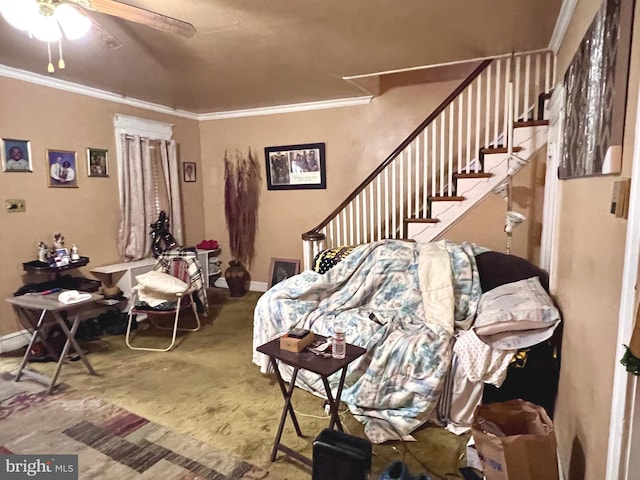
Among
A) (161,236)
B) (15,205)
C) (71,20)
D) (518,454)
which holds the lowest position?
(518,454)

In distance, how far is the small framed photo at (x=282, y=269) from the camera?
529cm

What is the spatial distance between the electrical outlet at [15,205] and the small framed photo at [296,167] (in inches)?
106

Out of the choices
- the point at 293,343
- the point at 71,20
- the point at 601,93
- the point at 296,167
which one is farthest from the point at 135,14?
the point at 296,167

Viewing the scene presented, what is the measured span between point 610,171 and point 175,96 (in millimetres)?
4354

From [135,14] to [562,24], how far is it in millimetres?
2530

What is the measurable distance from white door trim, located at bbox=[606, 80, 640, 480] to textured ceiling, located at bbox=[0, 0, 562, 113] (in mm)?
1869

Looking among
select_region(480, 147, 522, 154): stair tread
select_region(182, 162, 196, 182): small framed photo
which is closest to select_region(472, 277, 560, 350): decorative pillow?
select_region(480, 147, 522, 154): stair tread

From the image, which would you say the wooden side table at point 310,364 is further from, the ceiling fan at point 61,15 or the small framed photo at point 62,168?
the small framed photo at point 62,168

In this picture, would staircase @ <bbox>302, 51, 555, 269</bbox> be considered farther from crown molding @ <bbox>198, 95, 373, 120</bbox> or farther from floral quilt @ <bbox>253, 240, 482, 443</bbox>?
crown molding @ <bbox>198, 95, 373, 120</bbox>

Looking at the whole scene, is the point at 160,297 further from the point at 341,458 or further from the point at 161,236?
the point at 341,458

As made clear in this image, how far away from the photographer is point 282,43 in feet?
9.68

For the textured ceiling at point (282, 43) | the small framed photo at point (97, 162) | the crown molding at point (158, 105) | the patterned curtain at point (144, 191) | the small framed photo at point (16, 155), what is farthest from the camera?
the patterned curtain at point (144, 191)

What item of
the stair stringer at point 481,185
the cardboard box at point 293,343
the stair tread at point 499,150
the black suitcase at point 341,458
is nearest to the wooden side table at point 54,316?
the cardboard box at point 293,343

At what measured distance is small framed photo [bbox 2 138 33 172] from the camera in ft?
11.5
